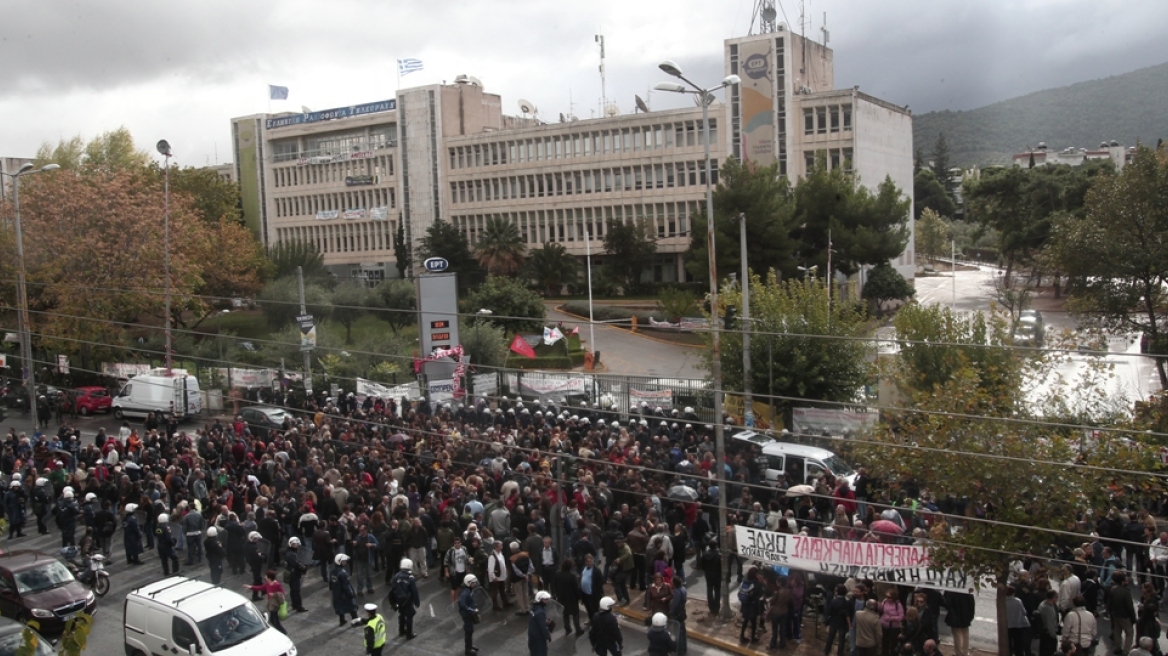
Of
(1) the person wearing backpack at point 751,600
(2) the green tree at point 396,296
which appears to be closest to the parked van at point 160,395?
(2) the green tree at point 396,296

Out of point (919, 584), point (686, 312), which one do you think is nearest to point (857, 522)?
point (919, 584)

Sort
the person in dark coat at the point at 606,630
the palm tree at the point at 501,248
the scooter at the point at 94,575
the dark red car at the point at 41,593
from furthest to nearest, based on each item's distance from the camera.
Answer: the palm tree at the point at 501,248 → the scooter at the point at 94,575 → the dark red car at the point at 41,593 → the person in dark coat at the point at 606,630

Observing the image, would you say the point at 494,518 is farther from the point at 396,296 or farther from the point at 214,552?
the point at 396,296

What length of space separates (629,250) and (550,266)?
532 centimetres

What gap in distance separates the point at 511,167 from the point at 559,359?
1189 inches

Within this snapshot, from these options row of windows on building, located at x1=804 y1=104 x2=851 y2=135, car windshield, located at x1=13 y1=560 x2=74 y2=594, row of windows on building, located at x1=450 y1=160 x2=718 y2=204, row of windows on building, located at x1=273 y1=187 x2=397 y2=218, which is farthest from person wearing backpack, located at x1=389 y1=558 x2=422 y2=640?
row of windows on building, located at x1=273 y1=187 x2=397 y2=218

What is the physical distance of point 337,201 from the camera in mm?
84125

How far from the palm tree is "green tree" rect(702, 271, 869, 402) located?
40874mm

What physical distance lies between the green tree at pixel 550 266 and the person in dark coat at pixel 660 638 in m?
53.7

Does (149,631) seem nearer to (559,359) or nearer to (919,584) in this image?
(919,584)

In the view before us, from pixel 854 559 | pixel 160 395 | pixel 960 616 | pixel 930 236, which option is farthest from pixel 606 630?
pixel 930 236

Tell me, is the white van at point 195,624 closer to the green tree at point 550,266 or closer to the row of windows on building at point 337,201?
the green tree at point 550,266

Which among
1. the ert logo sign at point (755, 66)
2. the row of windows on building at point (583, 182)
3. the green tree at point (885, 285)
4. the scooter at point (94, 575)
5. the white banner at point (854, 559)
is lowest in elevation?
the scooter at point (94, 575)

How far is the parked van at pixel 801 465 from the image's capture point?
65.8ft
